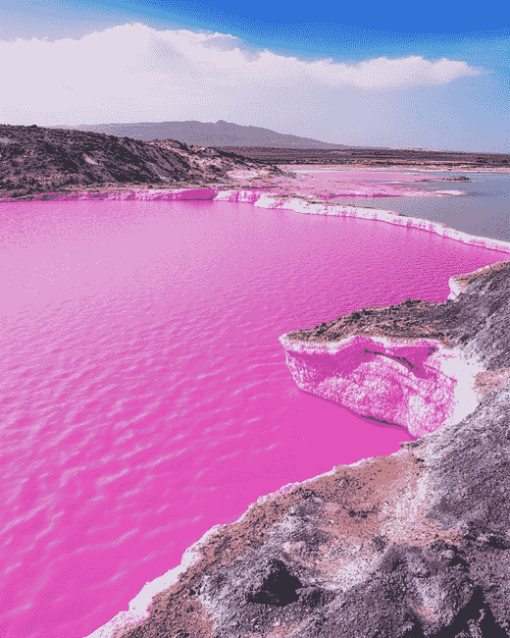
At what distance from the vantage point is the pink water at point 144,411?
4.31 meters

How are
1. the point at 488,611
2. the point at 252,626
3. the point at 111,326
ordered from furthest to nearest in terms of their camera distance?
the point at 111,326, the point at 252,626, the point at 488,611

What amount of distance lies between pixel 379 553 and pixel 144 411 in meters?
4.75

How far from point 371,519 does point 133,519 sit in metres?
3.05

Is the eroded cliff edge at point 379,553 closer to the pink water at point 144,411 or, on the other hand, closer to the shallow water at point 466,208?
the pink water at point 144,411

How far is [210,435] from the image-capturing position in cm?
609

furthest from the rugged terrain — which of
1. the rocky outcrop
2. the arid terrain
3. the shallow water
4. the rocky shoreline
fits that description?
the rocky shoreline

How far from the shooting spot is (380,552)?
8.89 ft

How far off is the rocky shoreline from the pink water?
159 cm

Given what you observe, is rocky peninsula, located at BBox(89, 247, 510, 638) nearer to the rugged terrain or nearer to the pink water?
the pink water

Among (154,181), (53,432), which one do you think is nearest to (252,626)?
(53,432)

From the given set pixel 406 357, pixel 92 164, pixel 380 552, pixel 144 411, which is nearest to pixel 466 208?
pixel 406 357

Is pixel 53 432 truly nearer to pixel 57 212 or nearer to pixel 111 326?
pixel 111 326

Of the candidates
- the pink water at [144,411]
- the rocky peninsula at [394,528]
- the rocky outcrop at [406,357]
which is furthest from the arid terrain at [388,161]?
the rocky peninsula at [394,528]

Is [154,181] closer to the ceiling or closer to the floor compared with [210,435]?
closer to the ceiling
